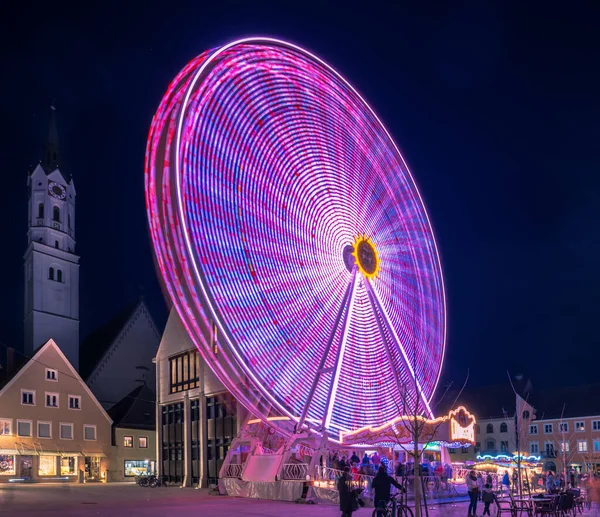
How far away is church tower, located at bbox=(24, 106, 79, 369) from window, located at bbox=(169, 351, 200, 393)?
2580cm

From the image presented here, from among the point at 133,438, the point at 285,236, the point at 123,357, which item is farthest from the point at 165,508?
the point at 123,357

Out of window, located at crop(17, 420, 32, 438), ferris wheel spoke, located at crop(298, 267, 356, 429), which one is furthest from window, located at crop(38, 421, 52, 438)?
Result: ferris wheel spoke, located at crop(298, 267, 356, 429)

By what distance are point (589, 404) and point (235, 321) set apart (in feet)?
194

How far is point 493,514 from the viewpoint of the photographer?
23328 millimetres

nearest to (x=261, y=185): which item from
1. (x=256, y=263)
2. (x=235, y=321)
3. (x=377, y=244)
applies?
(x=256, y=263)

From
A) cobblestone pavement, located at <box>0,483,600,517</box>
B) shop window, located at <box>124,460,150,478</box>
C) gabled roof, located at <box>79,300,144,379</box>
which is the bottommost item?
shop window, located at <box>124,460,150,478</box>

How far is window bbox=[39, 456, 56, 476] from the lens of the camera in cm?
5203

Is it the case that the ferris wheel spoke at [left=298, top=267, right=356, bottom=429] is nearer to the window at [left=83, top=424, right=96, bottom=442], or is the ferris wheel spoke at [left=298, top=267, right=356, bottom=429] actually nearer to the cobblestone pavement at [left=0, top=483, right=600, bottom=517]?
the cobblestone pavement at [left=0, top=483, right=600, bottom=517]

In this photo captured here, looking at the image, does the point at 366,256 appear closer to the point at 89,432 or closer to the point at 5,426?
the point at 5,426

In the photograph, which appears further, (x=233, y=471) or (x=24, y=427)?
(x=24, y=427)

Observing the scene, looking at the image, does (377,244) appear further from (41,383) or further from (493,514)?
(41,383)

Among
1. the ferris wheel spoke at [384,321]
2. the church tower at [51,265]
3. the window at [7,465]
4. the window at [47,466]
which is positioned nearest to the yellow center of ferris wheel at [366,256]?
the ferris wheel spoke at [384,321]

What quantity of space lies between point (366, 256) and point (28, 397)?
31458mm

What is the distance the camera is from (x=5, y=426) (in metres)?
50.6
